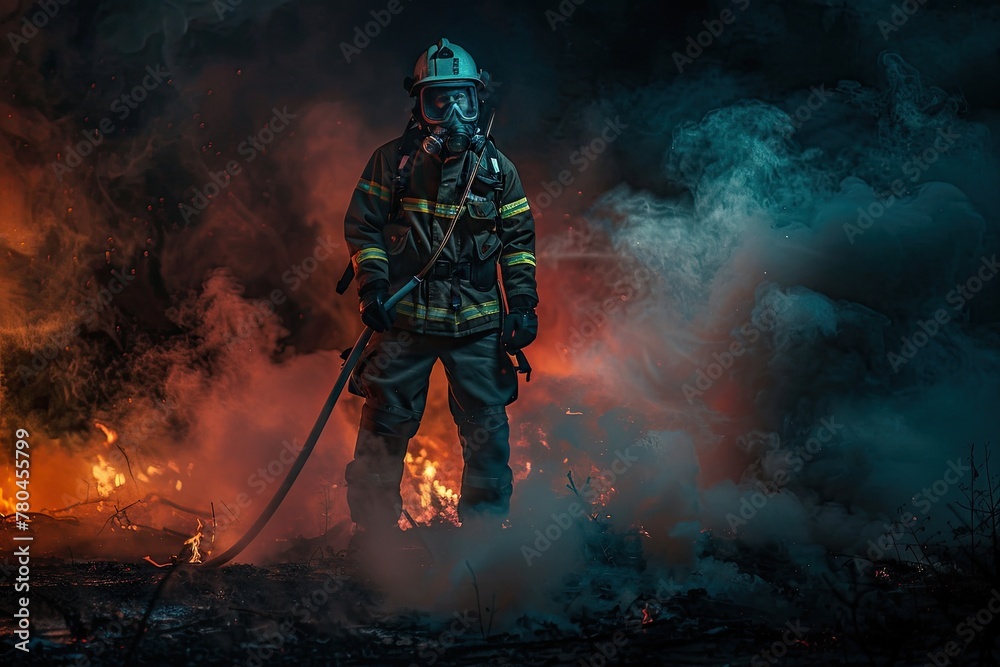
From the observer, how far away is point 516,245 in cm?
634

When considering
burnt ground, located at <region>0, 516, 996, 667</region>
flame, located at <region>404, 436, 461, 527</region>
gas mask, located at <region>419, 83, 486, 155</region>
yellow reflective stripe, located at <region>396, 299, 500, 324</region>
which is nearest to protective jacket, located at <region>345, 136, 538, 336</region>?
yellow reflective stripe, located at <region>396, 299, 500, 324</region>

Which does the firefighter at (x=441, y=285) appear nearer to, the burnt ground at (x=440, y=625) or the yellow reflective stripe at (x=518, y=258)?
the yellow reflective stripe at (x=518, y=258)

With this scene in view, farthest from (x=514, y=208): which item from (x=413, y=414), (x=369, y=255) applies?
(x=413, y=414)

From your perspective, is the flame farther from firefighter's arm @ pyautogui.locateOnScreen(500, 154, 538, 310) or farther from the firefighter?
firefighter's arm @ pyautogui.locateOnScreen(500, 154, 538, 310)

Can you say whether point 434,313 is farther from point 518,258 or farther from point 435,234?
point 518,258

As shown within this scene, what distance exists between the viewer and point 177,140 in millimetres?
→ 8312

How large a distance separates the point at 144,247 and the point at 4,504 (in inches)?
96.3

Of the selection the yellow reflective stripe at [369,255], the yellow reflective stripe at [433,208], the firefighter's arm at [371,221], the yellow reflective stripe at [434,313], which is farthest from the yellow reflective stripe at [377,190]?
the yellow reflective stripe at [434,313]

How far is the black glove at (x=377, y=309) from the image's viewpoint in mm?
5949

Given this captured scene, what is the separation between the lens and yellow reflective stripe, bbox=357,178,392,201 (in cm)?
616

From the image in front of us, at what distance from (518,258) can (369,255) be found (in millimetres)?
963

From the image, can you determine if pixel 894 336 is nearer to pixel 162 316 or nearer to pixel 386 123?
pixel 386 123

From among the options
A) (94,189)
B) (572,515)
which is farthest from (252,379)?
(572,515)

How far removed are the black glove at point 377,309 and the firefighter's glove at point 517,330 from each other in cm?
72
